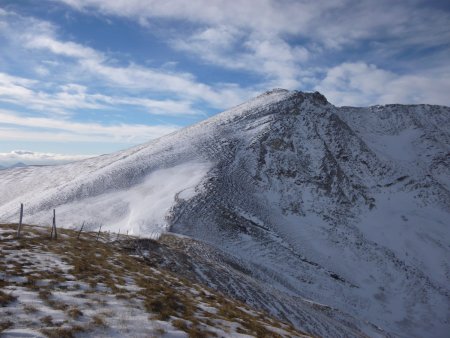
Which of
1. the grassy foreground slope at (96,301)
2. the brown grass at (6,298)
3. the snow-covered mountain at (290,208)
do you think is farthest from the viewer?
the snow-covered mountain at (290,208)

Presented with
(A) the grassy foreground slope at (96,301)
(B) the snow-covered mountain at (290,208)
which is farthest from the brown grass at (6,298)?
(B) the snow-covered mountain at (290,208)

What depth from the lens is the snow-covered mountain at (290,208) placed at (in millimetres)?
57906

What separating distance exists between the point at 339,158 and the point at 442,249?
37321 mm

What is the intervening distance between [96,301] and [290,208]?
7308cm

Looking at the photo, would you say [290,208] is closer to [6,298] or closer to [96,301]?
[96,301]

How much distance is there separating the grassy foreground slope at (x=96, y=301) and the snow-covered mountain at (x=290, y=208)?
14120 millimetres

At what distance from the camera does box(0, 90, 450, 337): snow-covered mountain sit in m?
57.9

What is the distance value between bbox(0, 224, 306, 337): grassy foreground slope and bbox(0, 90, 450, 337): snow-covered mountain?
14.1 metres

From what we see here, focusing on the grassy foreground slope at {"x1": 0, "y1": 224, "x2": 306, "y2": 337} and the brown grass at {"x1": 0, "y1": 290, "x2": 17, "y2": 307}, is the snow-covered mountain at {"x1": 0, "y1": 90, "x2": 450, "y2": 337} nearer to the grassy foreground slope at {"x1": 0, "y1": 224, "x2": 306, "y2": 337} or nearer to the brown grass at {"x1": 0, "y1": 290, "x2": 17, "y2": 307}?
the grassy foreground slope at {"x1": 0, "y1": 224, "x2": 306, "y2": 337}

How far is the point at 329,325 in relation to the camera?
3647cm

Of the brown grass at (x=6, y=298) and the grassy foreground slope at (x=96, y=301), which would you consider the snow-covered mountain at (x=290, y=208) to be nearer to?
the grassy foreground slope at (x=96, y=301)

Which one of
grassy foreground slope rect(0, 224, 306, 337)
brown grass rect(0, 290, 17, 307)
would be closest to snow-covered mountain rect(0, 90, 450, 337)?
grassy foreground slope rect(0, 224, 306, 337)

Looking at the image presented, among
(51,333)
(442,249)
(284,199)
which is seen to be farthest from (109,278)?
(442,249)

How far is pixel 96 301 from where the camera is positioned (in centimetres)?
1377
